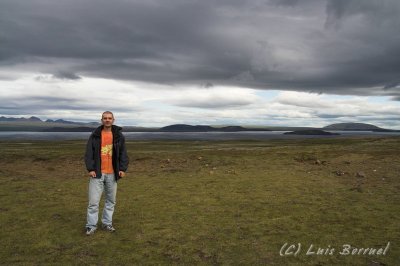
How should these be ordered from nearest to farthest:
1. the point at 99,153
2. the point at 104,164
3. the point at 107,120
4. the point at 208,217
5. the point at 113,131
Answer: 1. the point at 107,120
2. the point at 99,153
3. the point at 104,164
4. the point at 113,131
5. the point at 208,217

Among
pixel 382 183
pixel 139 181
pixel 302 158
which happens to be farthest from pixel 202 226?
pixel 302 158

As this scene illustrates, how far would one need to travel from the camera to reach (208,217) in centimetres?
1302

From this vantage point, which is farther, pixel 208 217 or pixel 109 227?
pixel 208 217

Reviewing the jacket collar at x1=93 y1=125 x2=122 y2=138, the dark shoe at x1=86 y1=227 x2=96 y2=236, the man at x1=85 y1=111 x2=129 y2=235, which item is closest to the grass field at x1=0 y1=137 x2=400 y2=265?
the dark shoe at x1=86 y1=227 x2=96 y2=236

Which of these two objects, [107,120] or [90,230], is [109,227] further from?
[107,120]

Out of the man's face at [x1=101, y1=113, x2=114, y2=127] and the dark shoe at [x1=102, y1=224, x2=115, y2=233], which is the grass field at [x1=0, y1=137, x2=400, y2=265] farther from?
the man's face at [x1=101, y1=113, x2=114, y2=127]

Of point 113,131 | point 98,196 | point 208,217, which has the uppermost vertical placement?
point 113,131

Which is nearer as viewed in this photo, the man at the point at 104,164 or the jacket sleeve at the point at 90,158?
the jacket sleeve at the point at 90,158

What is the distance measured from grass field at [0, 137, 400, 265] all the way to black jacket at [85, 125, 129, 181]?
210 cm

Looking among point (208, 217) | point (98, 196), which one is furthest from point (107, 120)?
point (208, 217)

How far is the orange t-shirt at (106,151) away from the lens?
1116cm

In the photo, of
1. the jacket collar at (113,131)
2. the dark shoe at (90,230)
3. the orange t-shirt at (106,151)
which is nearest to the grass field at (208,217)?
the dark shoe at (90,230)

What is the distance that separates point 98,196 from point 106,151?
145cm

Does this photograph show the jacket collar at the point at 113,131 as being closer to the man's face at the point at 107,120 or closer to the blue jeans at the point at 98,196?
the man's face at the point at 107,120
